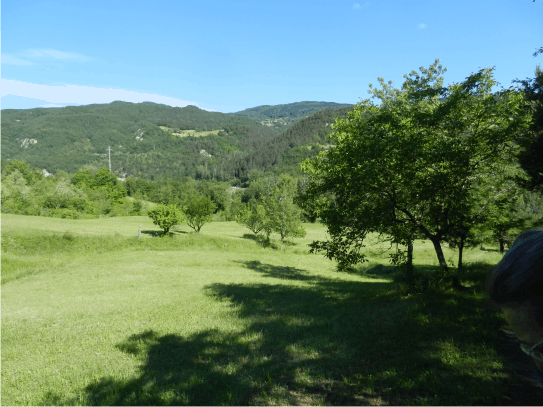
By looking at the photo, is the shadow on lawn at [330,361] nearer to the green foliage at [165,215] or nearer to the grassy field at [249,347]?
the grassy field at [249,347]

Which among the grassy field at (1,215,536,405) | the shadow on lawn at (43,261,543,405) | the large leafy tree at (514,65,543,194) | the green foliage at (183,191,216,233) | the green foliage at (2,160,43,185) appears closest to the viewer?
the shadow on lawn at (43,261,543,405)

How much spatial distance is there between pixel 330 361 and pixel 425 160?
7.83 meters

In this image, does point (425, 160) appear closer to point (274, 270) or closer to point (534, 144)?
point (534, 144)

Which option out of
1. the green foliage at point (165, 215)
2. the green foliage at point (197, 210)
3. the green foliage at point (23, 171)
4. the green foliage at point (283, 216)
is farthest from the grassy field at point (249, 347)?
the green foliage at point (23, 171)

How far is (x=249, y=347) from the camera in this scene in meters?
8.51

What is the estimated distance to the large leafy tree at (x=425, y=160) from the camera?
35.9 feet

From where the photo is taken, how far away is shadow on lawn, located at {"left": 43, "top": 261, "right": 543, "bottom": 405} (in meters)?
5.62

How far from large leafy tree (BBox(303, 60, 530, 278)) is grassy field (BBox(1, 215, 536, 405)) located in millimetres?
3132

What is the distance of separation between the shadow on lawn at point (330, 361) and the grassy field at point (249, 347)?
0.03 m

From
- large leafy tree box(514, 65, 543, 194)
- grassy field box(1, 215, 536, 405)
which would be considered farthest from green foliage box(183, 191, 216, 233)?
large leafy tree box(514, 65, 543, 194)

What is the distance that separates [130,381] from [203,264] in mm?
Result: 22615

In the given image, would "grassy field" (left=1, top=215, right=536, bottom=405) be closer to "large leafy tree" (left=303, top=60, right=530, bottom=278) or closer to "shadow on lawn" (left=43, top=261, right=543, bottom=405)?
"shadow on lawn" (left=43, top=261, right=543, bottom=405)

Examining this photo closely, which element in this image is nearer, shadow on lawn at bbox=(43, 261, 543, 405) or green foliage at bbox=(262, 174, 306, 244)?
shadow on lawn at bbox=(43, 261, 543, 405)

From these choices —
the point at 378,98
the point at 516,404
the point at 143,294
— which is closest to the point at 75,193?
the point at 143,294
